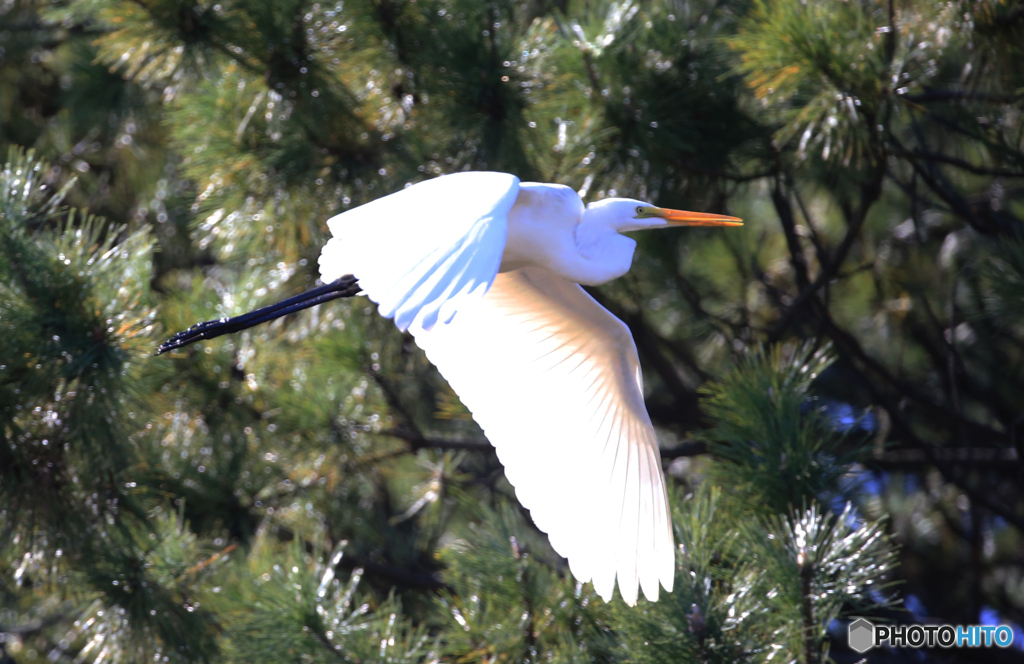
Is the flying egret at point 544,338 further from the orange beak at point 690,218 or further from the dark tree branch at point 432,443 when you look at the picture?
the dark tree branch at point 432,443

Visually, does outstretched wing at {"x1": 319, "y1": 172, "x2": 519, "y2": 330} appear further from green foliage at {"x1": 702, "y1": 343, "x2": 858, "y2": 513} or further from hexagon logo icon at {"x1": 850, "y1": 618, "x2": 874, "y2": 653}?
hexagon logo icon at {"x1": 850, "y1": 618, "x2": 874, "y2": 653}

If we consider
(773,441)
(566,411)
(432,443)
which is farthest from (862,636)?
(432,443)

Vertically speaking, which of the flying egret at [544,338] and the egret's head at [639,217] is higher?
the egret's head at [639,217]

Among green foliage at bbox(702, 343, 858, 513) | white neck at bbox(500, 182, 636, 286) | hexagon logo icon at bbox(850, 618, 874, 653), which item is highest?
white neck at bbox(500, 182, 636, 286)

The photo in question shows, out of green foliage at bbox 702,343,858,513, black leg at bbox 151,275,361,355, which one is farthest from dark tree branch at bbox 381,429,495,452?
green foliage at bbox 702,343,858,513

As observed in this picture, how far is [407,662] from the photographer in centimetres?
161

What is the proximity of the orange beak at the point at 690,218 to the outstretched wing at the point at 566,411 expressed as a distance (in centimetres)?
22

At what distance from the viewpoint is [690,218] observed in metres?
1.91

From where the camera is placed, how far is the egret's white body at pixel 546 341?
50.6 inches

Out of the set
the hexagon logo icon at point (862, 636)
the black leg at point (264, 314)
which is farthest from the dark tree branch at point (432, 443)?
the hexagon logo icon at point (862, 636)

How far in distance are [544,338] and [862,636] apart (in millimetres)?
792

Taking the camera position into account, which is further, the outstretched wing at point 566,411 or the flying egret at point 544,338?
the outstretched wing at point 566,411

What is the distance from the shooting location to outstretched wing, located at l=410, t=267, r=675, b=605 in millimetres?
1648

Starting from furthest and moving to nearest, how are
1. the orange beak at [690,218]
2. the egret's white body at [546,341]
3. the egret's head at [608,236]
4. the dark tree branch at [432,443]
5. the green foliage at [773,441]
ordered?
the dark tree branch at [432,443] < the orange beak at [690,218] < the egret's head at [608,236] < the green foliage at [773,441] < the egret's white body at [546,341]
